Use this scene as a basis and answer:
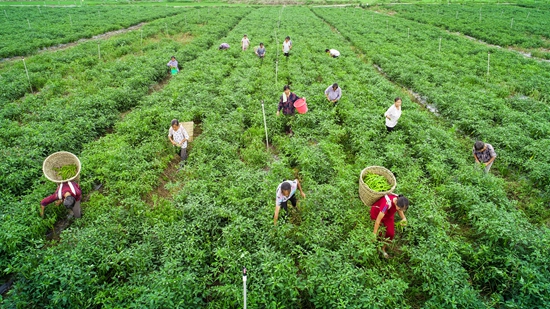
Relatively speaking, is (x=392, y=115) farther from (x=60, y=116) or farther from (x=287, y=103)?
(x=60, y=116)

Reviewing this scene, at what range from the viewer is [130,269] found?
479cm

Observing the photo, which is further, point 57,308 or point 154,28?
point 154,28

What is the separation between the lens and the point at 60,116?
926 cm

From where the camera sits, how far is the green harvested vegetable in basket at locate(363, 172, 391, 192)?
6.32m

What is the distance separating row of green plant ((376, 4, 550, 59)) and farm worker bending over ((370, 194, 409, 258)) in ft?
68.4

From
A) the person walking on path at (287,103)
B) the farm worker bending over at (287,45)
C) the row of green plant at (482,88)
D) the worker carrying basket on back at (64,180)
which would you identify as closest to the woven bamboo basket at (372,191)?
the person walking on path at (287,103)

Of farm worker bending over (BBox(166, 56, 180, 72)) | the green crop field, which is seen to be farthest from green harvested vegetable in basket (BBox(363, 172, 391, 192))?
farm worker bending over (BBox(166, 56, 180, 72))

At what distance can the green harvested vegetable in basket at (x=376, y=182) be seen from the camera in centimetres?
632

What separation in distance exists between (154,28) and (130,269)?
25.2 meters

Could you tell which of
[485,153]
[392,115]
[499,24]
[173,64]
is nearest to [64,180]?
[392,115]

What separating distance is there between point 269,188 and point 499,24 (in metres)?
30.7

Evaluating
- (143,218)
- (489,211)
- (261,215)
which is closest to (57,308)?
(143,218)

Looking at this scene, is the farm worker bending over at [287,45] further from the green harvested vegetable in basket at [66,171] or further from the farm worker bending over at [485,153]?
the green harvested vegetable in basket at [66,171]

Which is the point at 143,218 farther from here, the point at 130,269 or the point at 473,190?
the point at 473,190
